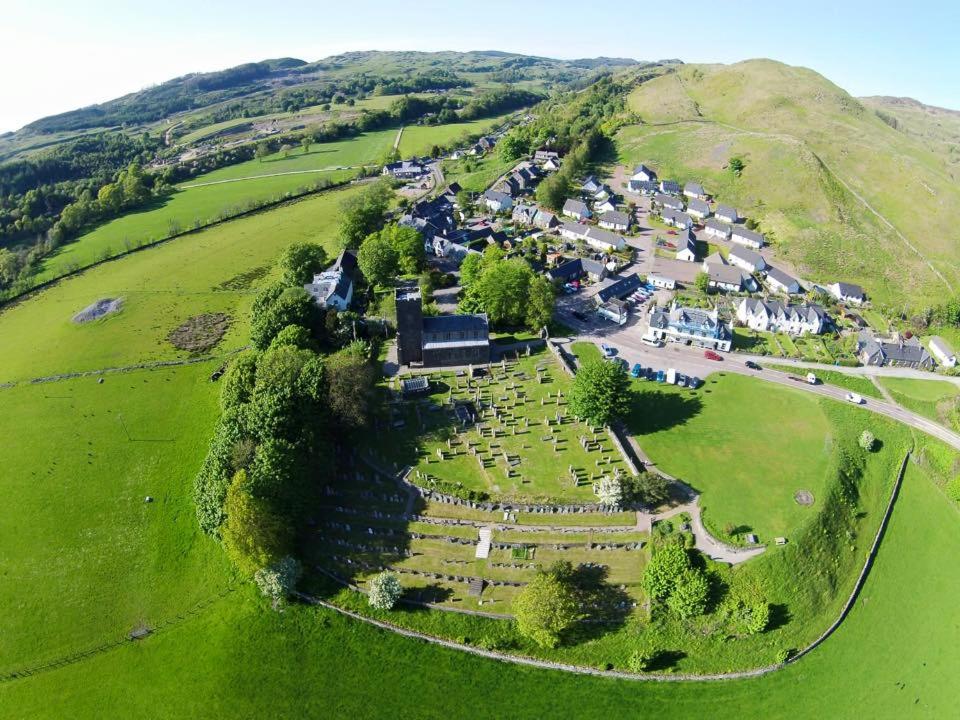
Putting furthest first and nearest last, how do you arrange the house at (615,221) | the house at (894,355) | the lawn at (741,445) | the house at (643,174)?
the house at (643,174), the house at (615,221), the house at (894,355), the lawn at (741,445)

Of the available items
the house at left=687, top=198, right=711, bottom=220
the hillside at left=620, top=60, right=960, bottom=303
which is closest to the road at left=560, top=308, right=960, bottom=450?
the hillside at left=620, top=60, right=960, bottom=303

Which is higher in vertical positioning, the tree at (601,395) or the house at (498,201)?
the house at (498,201)

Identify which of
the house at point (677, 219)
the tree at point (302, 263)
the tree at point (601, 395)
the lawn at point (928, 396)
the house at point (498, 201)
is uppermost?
the house at point (498, 201)

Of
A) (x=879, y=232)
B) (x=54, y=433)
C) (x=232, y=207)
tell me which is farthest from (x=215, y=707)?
(x=879, y=232)

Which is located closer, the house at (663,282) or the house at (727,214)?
the house at (663,282)

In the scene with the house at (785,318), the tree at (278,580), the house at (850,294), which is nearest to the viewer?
the tree at (278,580)

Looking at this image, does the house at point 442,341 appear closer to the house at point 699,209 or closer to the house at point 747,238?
the house at point 747,238

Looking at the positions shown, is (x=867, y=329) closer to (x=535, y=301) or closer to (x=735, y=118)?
(x=535, y=301)

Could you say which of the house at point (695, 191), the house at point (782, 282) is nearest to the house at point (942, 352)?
the house at point (782, 282)
